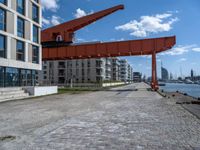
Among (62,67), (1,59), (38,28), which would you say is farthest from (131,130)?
(62,67)

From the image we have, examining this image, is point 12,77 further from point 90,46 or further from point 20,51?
point 90,46

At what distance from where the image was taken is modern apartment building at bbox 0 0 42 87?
25.3 meters

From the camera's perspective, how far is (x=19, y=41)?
28.2m

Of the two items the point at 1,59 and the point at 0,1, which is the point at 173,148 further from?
the point at 0,1

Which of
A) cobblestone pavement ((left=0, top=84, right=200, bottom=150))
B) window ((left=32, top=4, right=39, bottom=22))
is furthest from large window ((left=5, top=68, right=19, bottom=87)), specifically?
cobblestone pavement ((left=0, top=84, right=200, bottom=150))

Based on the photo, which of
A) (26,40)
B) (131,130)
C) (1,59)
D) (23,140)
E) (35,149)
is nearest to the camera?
(35,149)

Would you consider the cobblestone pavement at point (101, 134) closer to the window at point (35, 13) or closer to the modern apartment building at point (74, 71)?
the window at point (35, 13)

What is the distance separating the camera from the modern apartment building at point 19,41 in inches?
997

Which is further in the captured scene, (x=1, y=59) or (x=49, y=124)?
(x=1, y=59)

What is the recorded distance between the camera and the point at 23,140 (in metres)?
6.92

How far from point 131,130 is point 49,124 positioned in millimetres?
3379

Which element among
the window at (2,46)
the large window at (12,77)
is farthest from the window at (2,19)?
the large window at (12,77)

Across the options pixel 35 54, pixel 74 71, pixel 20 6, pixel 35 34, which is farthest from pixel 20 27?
pixel 74 71

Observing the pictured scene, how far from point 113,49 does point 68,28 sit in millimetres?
11449
